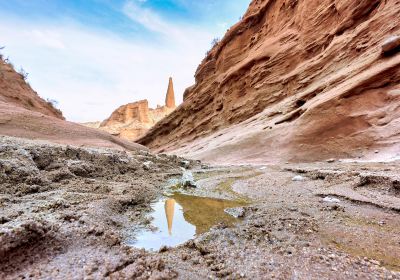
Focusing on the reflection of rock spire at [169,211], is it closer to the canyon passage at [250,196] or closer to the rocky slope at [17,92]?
the canyon passage at [250,196]

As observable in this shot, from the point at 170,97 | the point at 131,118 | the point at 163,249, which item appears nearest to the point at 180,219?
the point at 163,249

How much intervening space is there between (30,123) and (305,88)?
14565 millimetres

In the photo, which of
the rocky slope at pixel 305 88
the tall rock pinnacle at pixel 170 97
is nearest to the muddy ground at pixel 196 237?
the rocky slope at pixel 305 88

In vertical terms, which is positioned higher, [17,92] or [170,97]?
[170,97]

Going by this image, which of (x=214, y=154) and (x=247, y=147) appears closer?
(x=247, y=147)

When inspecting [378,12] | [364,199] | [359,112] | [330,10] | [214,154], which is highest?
[330,10]

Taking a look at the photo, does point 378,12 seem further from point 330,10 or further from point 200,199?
point 200,199

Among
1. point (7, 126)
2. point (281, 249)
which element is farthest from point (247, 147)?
point (281, 249)

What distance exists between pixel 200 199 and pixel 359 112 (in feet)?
29.4

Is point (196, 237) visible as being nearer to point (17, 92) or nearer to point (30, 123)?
point (30, 123)

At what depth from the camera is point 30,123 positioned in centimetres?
1214

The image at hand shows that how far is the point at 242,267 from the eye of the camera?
2.22 m

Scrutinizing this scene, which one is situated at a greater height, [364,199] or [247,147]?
[247,147]

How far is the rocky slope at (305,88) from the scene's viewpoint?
35.9ft
